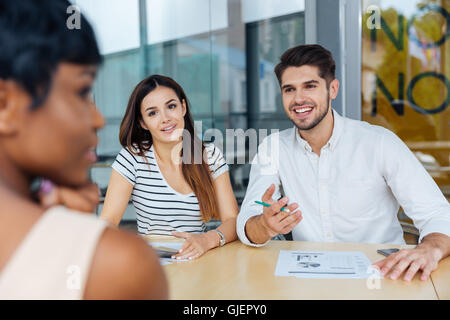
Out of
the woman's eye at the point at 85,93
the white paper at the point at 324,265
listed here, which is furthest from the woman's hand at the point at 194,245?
the woman's eye at the point at 85,93

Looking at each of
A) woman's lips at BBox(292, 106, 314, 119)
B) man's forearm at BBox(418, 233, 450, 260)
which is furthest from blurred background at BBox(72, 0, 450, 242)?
Answer: man's forearm at BBox(418, 233, 450, 260)

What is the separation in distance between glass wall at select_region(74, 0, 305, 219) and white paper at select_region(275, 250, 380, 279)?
8.97ft

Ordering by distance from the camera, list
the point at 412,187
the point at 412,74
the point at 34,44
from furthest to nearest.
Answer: the point at 412,74, the point at 412,187, the point at 34,44

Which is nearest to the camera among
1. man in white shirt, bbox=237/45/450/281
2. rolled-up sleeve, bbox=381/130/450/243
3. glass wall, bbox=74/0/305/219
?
rolled-up sleeve, bbox=381/130/450/243

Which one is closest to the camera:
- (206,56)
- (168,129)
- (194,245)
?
(194,245)

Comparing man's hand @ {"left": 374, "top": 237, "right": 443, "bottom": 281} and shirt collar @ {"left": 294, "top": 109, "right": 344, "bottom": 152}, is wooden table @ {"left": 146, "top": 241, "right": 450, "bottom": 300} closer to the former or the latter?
man's hand @ {"left": 374, "top": 237, "right": 443, "bottom": 281}

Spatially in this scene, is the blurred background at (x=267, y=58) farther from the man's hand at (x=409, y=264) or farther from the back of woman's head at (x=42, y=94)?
the back of woman's head at (x=42, y=94)

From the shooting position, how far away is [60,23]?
1.50ft

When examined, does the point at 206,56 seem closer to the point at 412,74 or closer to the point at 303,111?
the point at 412,74

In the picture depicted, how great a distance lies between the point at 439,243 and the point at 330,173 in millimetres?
703

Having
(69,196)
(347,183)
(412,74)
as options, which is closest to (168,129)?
(347,183)

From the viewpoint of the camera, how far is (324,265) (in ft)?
5.08

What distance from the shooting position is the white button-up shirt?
2.16 meters
